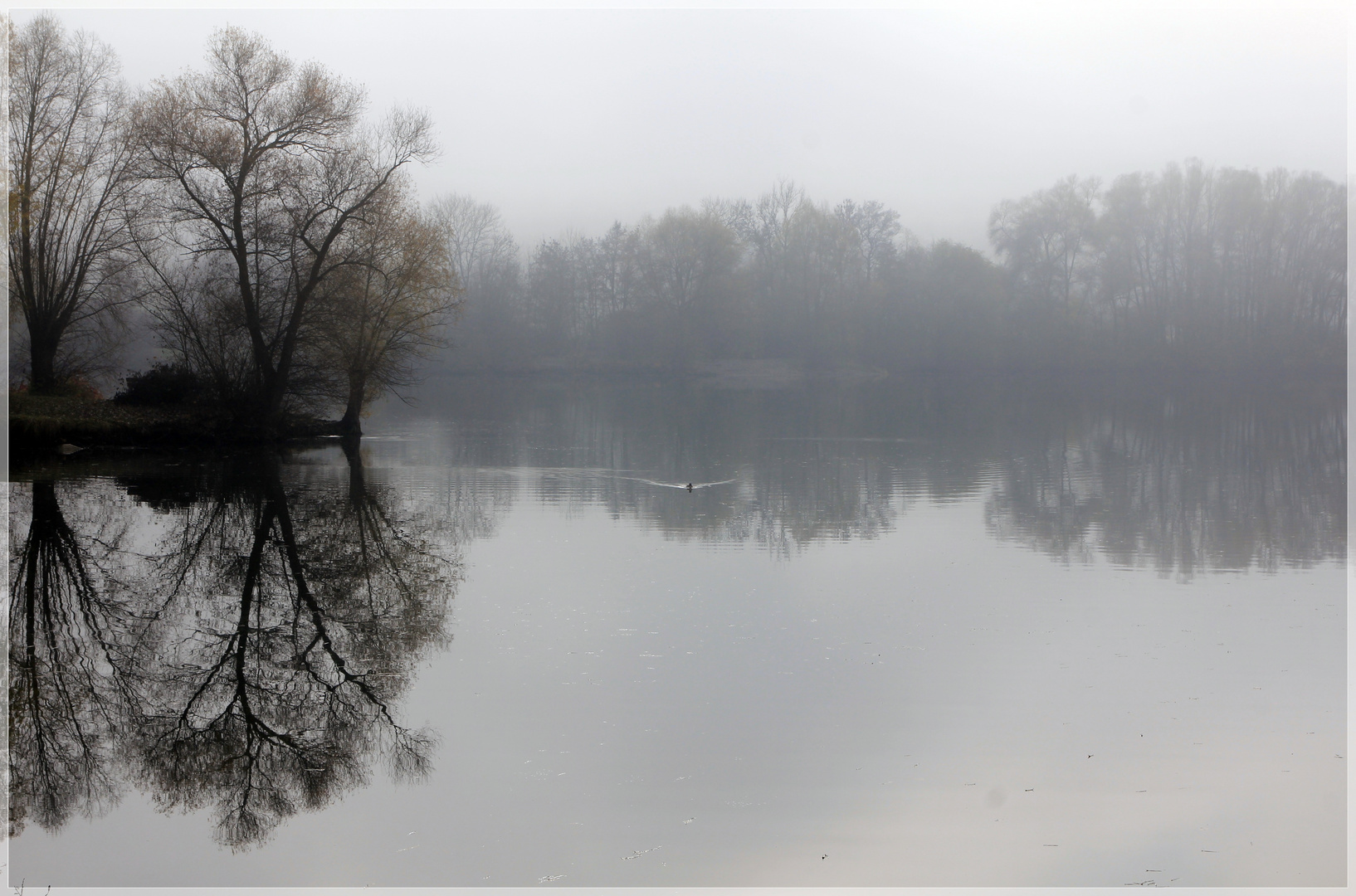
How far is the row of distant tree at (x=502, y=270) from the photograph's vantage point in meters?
26.6

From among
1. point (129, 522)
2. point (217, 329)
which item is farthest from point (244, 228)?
point (129, 522)

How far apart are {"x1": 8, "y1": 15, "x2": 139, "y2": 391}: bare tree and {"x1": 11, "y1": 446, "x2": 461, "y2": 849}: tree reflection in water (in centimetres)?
1776

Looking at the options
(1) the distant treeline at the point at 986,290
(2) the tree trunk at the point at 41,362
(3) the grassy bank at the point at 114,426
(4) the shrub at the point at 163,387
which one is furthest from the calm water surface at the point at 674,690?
(1) the distant treeline at the point at 986,290

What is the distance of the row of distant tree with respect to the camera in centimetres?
2662

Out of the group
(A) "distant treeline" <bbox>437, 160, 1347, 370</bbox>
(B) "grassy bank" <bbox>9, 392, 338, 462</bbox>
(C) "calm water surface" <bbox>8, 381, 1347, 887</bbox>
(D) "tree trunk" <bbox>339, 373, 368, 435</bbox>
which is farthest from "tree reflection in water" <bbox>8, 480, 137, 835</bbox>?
(A) "distant treeline" <bbox>437, 160, 1347, 370</bbox>

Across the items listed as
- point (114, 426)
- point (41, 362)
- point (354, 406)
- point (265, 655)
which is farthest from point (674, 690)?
point (41, 362)

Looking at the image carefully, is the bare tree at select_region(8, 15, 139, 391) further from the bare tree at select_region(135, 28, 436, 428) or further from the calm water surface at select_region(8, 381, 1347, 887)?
the calm water surface at select_region(8, 381, 1347, 887)

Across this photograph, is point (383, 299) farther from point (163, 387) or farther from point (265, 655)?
point (265, 655)

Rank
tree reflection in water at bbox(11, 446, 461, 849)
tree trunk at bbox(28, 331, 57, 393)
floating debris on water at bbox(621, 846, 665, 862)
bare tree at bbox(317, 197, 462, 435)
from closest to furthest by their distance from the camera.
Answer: floating debris on water at bbox(621, 846, 665, 862), tree reflection in water at bbox(11, 446, 461, 849), bare tree at bbox(317, 197, 462, 435), tree trunk at bbox(28, 331, 57, 393)

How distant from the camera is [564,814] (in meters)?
5.93

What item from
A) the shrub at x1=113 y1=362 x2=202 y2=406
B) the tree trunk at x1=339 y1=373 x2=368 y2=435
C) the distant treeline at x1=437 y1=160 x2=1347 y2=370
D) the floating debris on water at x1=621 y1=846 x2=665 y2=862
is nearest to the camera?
the floating debris on water at x1=621 y1=846 x2=665 y2=862

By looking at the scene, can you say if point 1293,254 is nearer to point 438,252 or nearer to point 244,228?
point 438,252

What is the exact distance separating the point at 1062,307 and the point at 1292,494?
62315 millimetres

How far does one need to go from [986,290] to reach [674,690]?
74.6 m
